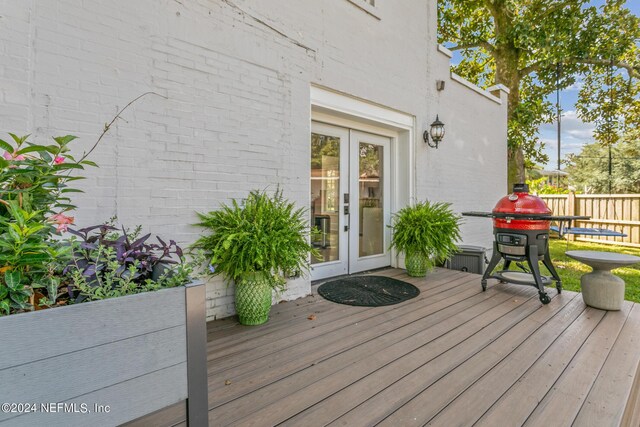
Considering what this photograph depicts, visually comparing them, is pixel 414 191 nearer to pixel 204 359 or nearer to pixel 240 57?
pixel 240 57

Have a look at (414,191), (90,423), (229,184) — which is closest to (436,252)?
(414,191)

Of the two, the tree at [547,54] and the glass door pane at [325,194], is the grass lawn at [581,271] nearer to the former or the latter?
the tree at [547,54]

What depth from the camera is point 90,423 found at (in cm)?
104

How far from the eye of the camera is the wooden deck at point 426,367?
1.61 metres

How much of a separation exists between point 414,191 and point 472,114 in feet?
8.00

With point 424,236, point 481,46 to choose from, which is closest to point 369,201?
point 424,236

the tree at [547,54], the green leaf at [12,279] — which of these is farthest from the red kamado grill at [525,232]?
the tree at [547,54]

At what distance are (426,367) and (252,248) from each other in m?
1.47

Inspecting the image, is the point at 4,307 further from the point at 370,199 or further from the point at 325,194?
the point at 370,199

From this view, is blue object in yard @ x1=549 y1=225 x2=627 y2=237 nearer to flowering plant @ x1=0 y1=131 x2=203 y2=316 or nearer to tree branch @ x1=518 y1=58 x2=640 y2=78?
tree branch @ x1=518 y1=58 x2=640 y2=78

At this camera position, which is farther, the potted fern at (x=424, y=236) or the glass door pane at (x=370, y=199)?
the glass door pane at (x=370, y=199)

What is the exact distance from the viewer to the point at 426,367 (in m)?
2.05

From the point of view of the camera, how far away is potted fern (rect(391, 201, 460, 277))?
4.07 m

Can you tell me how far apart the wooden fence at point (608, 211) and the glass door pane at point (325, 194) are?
845 centimetres
